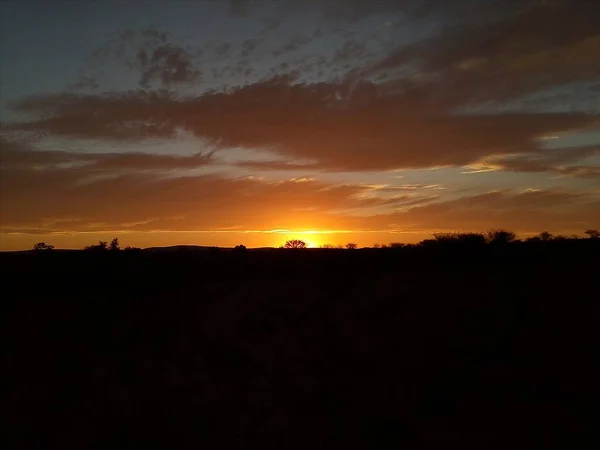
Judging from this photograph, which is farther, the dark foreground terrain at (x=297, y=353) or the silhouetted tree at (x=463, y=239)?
the silhouetted tree at (x=463, y=239)

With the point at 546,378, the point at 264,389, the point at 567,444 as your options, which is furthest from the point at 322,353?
the point at 567,444

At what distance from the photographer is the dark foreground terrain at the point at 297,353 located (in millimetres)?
17703

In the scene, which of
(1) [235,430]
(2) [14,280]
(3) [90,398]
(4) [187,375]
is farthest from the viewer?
(2) [14,280]

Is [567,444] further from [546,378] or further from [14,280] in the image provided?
[14,280]

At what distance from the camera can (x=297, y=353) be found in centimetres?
2231

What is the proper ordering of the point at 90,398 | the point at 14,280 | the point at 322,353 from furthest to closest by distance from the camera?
the point at 14,280, the point at 322,353, the point at 90,398

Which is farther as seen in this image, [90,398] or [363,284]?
[363,284]

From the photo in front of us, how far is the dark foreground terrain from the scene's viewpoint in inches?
697

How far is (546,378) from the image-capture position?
19.7m

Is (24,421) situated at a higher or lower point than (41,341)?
lower

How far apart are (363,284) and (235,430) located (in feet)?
35.2

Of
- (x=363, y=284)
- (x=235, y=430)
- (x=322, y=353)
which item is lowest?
(x=235, y=430)

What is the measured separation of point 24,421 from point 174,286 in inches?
364

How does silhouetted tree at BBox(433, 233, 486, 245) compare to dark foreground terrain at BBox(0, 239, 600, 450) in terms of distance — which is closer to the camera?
dark foreground terrain at BBox(0, 239, 600, 450)
